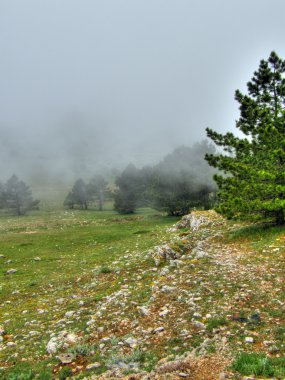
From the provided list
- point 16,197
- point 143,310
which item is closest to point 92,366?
point 143,310

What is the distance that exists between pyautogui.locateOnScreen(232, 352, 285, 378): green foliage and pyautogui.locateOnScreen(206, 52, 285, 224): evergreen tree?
12.3 meters

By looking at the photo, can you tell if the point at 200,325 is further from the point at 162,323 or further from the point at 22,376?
the point at 22,376

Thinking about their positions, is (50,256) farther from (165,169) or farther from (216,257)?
(165,169)

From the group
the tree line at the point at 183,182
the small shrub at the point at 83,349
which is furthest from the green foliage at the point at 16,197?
the small shrub at the point at 83,349

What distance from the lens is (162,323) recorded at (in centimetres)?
867

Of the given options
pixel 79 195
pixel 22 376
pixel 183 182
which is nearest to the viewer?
pixel 22 376

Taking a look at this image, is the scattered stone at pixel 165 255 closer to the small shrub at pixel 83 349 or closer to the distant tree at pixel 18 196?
the small shrub at pixel 83 349

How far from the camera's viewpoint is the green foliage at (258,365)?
18.8 ft

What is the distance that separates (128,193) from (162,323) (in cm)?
7247

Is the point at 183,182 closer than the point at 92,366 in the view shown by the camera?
No

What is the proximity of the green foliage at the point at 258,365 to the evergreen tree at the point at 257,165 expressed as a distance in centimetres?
1227

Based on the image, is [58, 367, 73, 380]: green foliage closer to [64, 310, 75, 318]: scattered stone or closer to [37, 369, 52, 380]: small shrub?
[37, 369, 52, 380]: small shrub

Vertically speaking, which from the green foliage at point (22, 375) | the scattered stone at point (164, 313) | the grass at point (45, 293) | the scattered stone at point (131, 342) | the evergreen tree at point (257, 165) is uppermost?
the evergreen tree at point (257, 165)

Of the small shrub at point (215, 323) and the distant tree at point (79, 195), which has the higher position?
the distant tree at point (79, 195)
